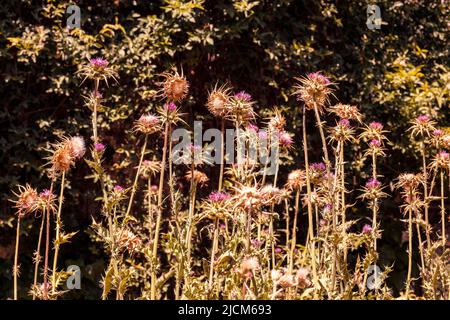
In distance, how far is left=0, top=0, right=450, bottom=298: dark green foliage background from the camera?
179 inches

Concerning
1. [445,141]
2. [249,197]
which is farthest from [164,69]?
[249,197]

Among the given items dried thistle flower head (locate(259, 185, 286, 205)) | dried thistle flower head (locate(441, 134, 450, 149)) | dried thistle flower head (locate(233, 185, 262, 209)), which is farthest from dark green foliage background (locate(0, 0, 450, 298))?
dried thistle flower head (locate(233, 185, 262, 209))

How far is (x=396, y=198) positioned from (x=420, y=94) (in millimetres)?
864

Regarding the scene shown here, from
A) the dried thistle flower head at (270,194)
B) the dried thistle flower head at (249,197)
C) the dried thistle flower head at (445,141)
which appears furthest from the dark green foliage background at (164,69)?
the dried thistle flower head at (249,197)

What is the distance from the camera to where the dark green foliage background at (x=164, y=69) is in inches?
179

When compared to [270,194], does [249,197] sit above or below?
below

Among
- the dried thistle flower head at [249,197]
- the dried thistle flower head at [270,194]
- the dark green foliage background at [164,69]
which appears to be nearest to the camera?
the dried thistle flower head at [249,197]

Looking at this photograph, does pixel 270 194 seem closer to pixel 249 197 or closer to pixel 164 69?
pixel 249 197

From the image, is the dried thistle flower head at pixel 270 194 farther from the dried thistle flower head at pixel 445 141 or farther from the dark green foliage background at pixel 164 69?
the dark green foliage background at pixel 164 69

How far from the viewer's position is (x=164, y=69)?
472 centimetres

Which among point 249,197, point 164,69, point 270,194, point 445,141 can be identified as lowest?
point 249,197
